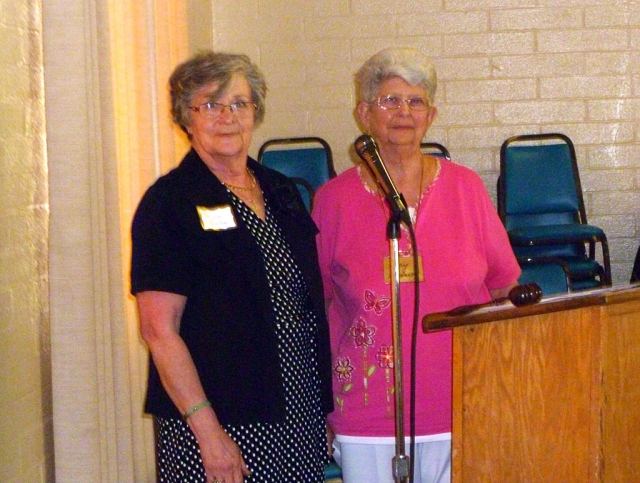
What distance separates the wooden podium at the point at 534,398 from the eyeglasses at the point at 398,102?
751 mm

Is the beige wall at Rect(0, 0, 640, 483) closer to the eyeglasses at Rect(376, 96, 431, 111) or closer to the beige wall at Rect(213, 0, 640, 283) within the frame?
the beige wall at Rect(213, 0, 640, 283)

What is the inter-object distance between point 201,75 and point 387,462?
108 cm

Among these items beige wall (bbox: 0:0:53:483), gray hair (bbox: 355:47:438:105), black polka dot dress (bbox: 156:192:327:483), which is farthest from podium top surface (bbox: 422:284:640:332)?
beige wall (bbox: 0:0:53:483)

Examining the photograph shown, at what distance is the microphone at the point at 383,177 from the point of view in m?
1.95

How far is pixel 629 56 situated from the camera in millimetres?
4934

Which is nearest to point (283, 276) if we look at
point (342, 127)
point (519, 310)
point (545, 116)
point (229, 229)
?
point (229, 229)

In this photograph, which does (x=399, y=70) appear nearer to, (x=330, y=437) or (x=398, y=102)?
(x=398, y=102)

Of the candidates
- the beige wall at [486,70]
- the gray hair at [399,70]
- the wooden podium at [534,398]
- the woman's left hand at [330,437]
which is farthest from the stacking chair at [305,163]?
the wooden podium at [534,398]

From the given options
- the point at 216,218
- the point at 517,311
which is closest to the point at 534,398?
the point at 517,311

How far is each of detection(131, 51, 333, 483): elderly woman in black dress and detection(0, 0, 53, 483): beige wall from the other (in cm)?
49

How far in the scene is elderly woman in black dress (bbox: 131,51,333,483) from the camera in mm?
1842

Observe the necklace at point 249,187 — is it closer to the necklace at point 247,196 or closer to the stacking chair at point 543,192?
the necklace at point 247,196

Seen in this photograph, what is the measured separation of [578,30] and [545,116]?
51 centimetres

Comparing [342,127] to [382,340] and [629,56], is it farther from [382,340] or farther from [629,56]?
[382,340]
